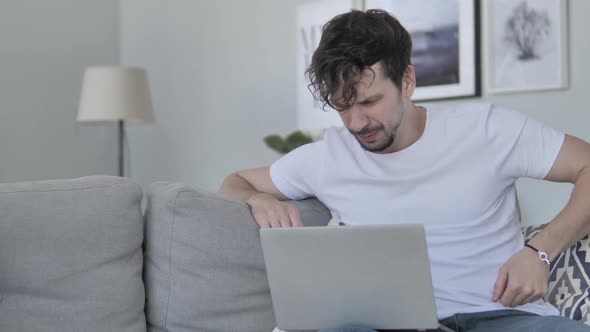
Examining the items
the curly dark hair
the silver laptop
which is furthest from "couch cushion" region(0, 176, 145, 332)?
the curly dark hair

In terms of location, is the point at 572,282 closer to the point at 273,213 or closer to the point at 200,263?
the point at 273,213

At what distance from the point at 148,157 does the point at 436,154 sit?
323cm

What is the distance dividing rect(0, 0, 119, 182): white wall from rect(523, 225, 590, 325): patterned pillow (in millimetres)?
3216

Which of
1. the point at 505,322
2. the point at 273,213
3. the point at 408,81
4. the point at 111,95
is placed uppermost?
the point at 111,95

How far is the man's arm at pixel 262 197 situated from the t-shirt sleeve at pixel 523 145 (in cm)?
46

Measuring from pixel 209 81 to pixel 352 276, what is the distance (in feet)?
9.72

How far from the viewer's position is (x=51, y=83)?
14.6ft

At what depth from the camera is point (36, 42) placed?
438cm

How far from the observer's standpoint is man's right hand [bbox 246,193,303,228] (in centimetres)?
170

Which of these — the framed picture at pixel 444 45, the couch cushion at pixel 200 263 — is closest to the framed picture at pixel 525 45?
the framed picture at pixel 444 45

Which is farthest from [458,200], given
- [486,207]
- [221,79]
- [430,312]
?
[221,79]

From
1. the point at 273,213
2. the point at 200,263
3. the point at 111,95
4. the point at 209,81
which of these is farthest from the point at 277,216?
the point at 209,81

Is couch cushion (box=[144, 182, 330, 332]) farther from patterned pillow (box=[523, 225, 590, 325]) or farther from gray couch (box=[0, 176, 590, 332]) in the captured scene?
patterned pillow (box=[523, 225, 590, 325])

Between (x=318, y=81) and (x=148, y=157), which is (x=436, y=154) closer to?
(x=318, y=81)
